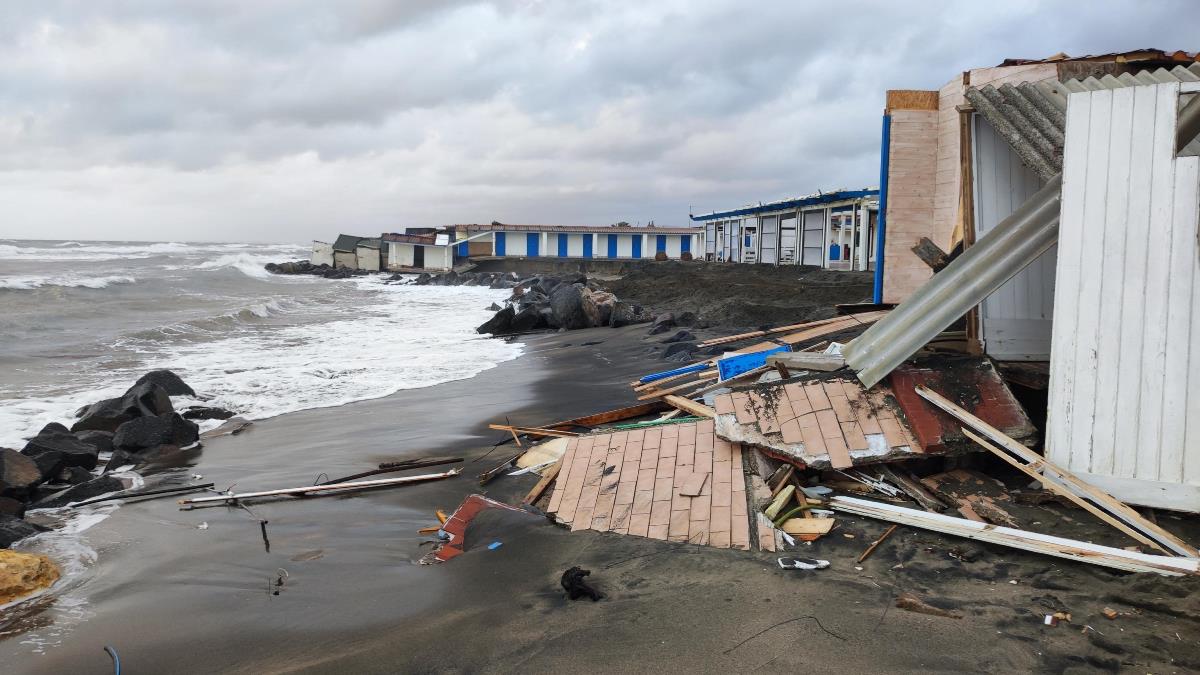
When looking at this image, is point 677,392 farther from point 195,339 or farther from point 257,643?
point 195,339

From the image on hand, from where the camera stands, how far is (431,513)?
6.83 m

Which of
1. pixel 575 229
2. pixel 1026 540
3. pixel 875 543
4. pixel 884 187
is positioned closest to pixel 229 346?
pixel 884 187

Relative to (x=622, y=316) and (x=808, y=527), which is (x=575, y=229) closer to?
(x=622, y=316)

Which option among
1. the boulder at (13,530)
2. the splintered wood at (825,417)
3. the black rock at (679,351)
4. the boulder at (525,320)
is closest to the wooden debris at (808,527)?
the splintered wood at (825,417)

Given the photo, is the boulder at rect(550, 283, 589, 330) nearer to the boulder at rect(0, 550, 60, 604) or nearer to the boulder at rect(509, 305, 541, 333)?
the boulder at rect(509, 305, 541, 333)

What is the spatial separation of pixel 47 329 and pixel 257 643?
24.0 meters

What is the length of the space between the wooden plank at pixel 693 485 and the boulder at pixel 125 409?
27.8ft

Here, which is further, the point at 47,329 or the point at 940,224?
the point at 47,329

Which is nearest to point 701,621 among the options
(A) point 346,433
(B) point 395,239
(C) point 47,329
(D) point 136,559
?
(D) point 136,559

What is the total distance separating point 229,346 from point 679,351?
1299cm

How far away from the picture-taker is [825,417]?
5344 millimetres

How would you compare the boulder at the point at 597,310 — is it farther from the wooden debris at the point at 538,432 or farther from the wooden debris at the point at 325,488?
the wooden debris at the point at 325,488

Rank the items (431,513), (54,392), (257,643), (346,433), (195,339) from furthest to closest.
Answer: (195,339), (54,392), (346,433), (431,513), (257,643)

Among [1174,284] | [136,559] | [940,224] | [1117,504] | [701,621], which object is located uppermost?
[940,224]
